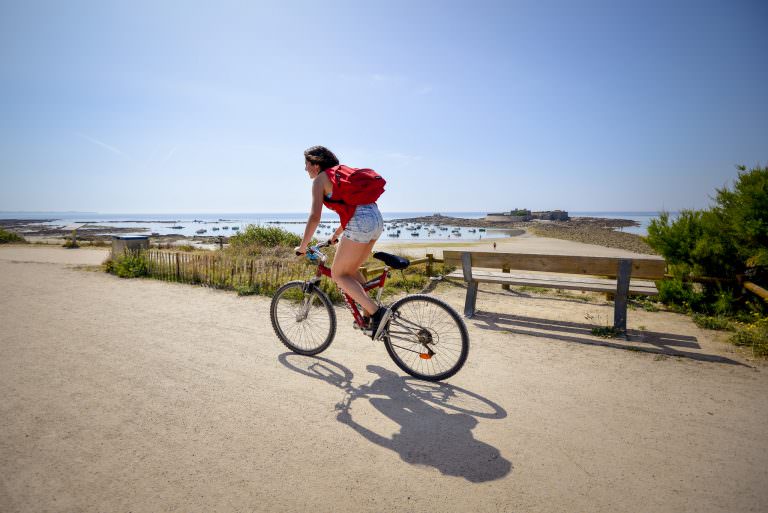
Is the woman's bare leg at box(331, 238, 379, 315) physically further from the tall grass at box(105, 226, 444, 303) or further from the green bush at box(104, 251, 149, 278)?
the green bush at box(104, 251, 149, 278)

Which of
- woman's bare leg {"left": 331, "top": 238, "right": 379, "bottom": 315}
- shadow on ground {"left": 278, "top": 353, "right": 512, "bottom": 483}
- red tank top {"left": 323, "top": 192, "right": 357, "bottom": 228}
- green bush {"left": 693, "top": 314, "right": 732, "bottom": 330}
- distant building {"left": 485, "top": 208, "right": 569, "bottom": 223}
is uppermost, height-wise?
distant building {"left": 485, "top": 208, "right": 569, "bottom": 223}

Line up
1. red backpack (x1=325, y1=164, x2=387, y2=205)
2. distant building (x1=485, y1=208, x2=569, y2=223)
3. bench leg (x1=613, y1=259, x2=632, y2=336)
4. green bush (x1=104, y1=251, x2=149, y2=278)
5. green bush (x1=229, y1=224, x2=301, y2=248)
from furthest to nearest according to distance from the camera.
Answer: distant building (x1=485, y1=208, x2=569, y2=223) < green bush (x1=229, y1=224, x2=301, y2=248) < green bush (x1=104, y1=251, x2=149, y2=278) < bench leg (x1=613, y1=259, x2=632, y2=336) < red backpack (x1=325, y1=164, x2=387, y2=205)

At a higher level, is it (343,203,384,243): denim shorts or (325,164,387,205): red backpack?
(325,164,387,205): red backpack

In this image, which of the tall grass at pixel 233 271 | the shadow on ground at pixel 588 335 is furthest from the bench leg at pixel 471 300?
the tall grass at pixel 233 271

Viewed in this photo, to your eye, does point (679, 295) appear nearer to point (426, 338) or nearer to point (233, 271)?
point (426, 338)

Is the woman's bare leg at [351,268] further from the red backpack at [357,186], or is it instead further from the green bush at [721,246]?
the green bush at [721,246]

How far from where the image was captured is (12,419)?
2898mm

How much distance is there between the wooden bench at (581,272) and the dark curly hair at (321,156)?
3.36 metres

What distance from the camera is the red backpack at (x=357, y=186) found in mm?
3562

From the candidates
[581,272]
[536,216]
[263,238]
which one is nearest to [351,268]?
[581,272]

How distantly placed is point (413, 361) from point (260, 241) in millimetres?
14108

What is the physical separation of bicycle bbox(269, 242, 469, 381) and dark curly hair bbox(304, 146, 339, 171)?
964 mm

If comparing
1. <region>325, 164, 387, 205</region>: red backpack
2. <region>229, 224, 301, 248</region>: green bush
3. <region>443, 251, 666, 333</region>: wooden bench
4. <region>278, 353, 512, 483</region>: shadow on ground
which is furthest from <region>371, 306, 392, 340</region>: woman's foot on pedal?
<region>229, 224, 301, 248</region>: green bush

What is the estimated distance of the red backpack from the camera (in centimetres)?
356
